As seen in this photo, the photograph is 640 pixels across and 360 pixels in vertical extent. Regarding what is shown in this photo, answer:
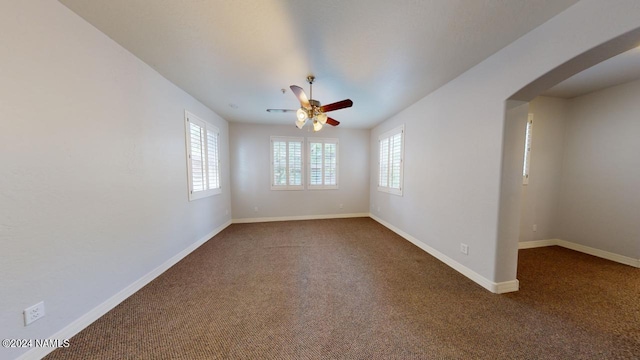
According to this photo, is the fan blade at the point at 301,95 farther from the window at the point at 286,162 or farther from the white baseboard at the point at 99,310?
the white baseboard at the point at 99,310

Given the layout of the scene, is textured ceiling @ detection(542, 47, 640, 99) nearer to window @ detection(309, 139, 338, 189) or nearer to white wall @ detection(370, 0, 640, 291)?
white wall @ detection(370, 0, 640, 291)

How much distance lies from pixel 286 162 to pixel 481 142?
397 centimetres

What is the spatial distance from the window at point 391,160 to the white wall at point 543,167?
80.1 inches

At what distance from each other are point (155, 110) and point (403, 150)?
4.05m

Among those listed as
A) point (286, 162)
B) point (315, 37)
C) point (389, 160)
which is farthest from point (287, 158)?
point (315, 37)

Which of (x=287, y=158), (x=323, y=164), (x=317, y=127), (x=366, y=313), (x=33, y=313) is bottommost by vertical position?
(x=366, y=313)

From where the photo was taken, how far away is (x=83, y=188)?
5.30 feet

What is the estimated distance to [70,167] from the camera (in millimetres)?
1522

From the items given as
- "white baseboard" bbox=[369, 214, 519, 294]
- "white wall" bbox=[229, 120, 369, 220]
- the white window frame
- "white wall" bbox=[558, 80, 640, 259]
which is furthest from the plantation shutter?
"white wall" bbox=[558, 80, 640, 259]

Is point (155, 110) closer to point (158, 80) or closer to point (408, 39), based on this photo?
point (158, 80)

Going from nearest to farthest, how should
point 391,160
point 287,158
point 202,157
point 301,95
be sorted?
point 301,95
point 202,157
point 391,160
point 287,158

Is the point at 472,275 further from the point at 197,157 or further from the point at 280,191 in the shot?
the point at 197,157

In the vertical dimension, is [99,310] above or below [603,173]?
below

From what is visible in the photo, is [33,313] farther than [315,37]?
No
